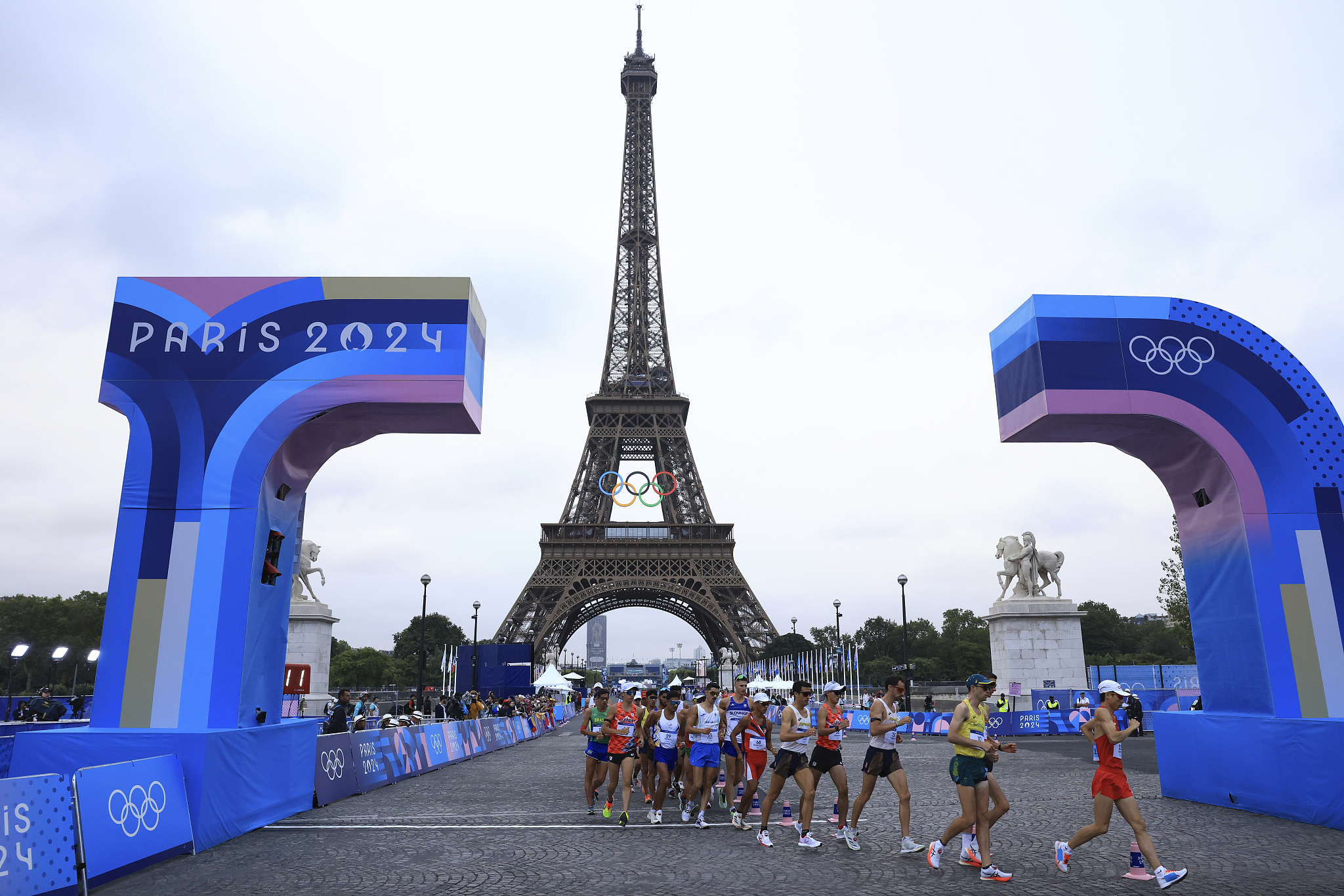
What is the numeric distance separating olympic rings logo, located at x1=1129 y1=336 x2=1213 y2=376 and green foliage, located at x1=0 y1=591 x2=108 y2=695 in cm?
6631

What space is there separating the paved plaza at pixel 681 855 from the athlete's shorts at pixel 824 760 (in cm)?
80

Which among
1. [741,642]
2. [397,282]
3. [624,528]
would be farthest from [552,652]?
[397,282]

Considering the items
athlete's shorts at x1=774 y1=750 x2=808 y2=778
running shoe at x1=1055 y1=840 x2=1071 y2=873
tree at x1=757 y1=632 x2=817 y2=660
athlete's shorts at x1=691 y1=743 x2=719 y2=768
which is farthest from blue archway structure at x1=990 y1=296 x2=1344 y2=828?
tree at x1=757 y1=632 x2=817 y2=660

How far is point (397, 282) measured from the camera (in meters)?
12.3

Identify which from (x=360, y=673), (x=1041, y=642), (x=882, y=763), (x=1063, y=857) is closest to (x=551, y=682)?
(x=1041, y=642)

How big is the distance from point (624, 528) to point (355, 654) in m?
62.0

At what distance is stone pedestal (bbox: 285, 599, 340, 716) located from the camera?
27656mm

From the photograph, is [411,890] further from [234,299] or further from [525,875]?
[234,299]

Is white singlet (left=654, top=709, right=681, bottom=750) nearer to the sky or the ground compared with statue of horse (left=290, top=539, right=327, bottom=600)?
nearer to the ground

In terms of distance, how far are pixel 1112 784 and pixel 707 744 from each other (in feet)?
15.6

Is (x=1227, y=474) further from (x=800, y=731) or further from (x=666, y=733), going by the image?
(x=666, y=733)

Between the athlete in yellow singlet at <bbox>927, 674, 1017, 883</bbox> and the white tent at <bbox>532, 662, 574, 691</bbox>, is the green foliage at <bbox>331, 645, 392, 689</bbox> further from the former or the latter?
the athlete in yellow singlet at <bbox>927, 674, 1017, 883</bbox>

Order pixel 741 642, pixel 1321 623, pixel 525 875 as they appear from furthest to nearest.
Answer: pixel 741 642, pixel 1321 623, pixel 525 875

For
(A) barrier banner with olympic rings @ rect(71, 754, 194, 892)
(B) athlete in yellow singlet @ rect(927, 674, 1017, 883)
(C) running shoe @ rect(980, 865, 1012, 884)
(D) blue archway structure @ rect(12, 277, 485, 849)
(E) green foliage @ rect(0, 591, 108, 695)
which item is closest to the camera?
(A) barrier banner with olympic rings @ rect(71, 754, 194, 892)
